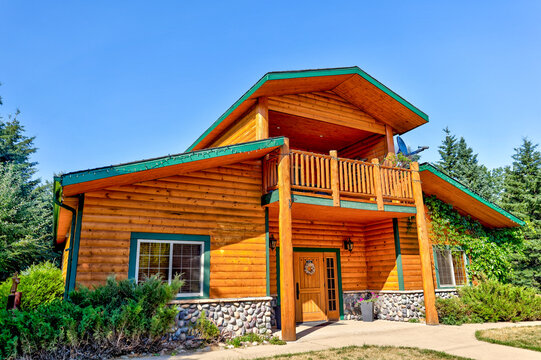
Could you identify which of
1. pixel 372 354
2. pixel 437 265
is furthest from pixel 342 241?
pixel 372 354

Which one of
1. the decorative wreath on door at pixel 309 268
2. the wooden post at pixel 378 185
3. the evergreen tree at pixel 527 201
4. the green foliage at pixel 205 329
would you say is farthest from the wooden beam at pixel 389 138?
the evergreen tree at pixel 527 201

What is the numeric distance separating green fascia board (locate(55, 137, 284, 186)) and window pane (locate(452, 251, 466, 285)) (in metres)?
8.41

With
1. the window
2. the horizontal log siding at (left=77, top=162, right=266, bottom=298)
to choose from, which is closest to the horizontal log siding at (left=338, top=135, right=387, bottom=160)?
the window

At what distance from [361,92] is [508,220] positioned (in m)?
7.41

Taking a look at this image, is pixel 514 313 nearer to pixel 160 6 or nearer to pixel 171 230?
pixel 171 230

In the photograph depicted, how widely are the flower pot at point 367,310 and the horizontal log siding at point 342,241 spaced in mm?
951

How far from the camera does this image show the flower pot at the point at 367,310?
11.3 metres

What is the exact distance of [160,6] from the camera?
11070mm

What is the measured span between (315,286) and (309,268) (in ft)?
2.06

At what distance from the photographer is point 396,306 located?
11328 millimetres

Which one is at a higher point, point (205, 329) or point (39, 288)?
point (39, 288)

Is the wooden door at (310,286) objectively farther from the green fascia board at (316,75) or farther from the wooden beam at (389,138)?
the green fascia board at (316,75)

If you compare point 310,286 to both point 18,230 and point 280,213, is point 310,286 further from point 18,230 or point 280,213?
point 18,230

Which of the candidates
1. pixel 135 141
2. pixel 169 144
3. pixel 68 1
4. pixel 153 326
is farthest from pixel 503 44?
pixel 169 144
